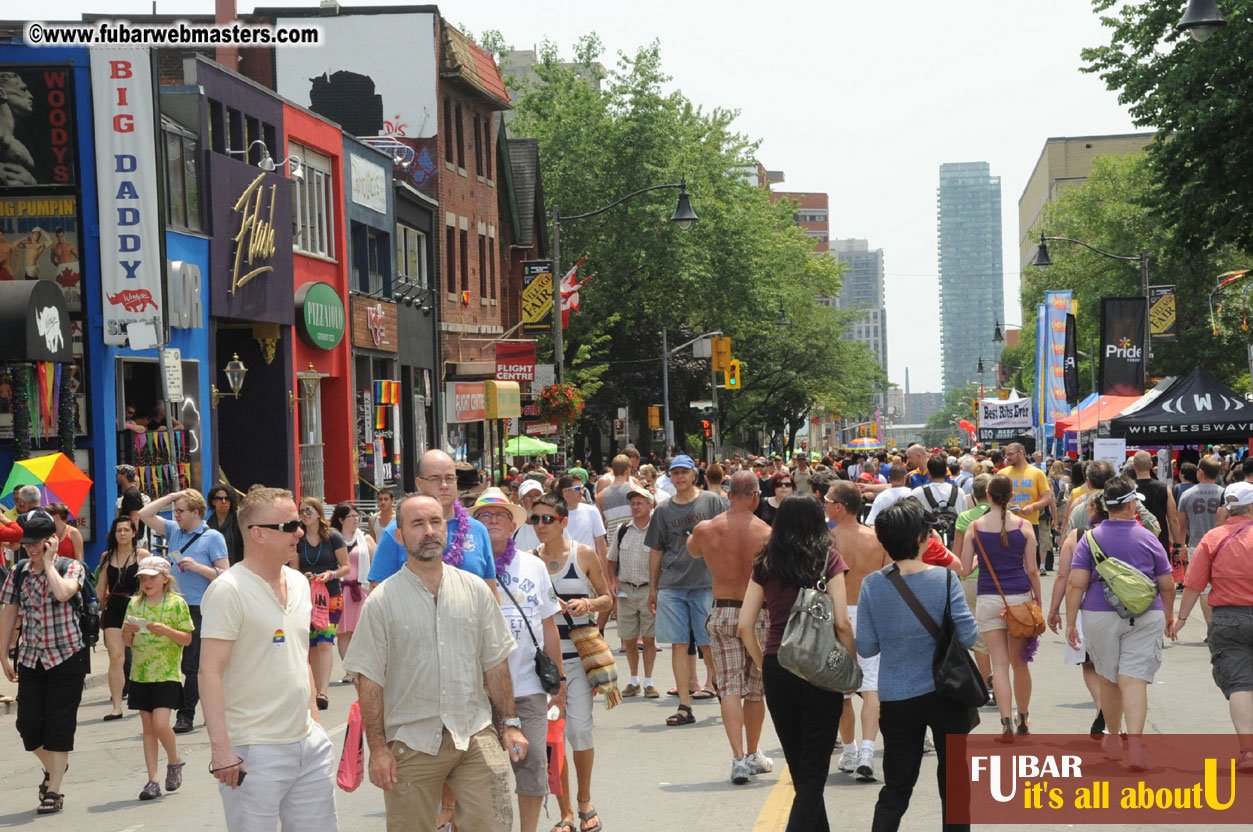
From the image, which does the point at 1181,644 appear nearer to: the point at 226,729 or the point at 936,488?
the point at 936,488

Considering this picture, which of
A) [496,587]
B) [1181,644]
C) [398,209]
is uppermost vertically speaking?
[398,209]

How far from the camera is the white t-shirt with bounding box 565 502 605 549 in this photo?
42.9 ft

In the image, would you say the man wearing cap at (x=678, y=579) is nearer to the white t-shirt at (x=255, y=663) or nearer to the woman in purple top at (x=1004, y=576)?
the woman in purple top at (x=1004, y=576)

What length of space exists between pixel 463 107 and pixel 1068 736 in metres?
32.1

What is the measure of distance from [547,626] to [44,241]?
53.1ft

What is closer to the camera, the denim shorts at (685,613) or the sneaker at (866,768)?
the sneaker at (866,768)

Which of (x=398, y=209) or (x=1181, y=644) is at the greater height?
(x=398, y=209)

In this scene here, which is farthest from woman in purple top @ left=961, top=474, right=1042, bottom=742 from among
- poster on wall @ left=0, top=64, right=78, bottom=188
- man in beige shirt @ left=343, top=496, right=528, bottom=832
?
poster on wall @ left=0, top=64, right=78, bottom=188

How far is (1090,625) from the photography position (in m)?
9.41

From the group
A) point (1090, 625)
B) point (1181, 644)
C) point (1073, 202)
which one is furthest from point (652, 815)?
point (1073, 202)

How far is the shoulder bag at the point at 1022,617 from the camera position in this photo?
10234 mm

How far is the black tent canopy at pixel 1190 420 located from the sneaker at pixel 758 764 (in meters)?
17.6

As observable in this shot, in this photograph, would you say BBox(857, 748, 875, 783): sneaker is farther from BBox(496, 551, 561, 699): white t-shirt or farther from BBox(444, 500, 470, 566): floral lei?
BBox(444, 500, 470, 566): floral lei

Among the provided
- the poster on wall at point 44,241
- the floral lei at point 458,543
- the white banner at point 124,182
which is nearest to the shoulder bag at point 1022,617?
the floral lei at point 458,543
